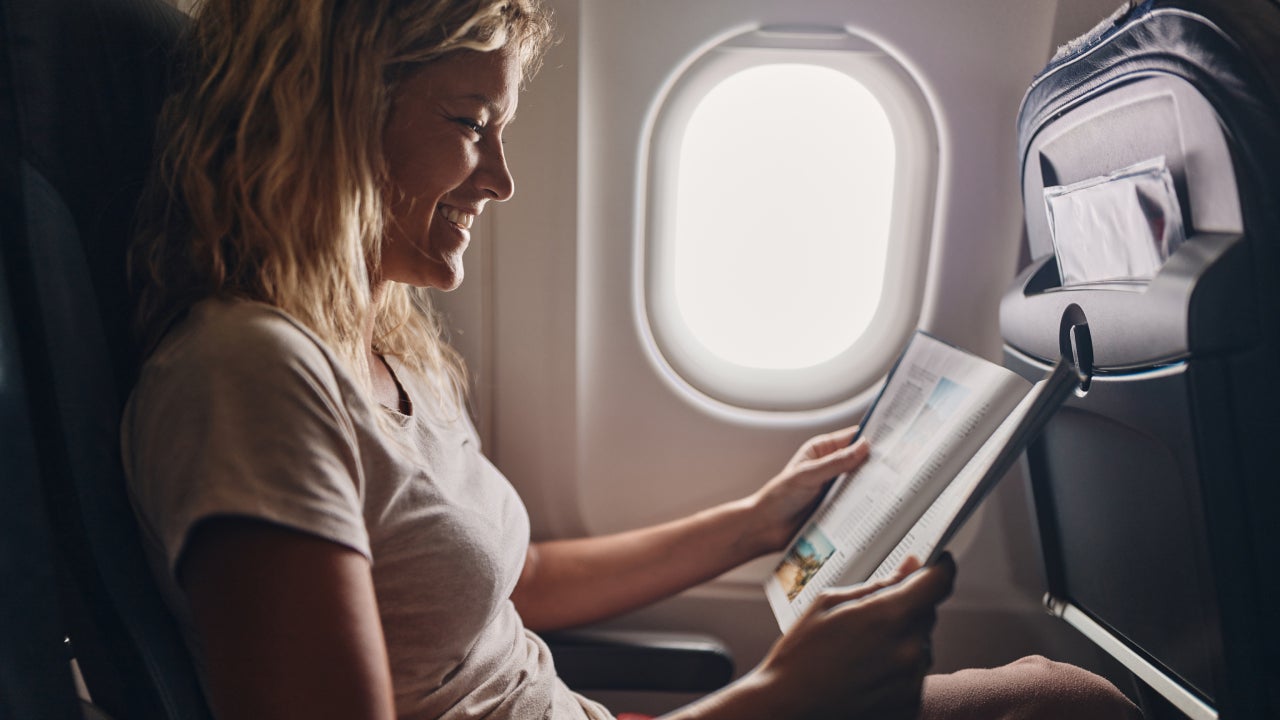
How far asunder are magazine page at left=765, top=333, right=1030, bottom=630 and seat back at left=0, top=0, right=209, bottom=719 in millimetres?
788

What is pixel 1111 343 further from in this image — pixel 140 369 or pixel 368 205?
pixel 140 369

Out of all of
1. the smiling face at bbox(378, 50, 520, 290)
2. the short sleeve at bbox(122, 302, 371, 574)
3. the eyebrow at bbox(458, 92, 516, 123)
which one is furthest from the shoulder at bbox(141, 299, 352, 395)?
the eyebrow at bbox(458, 92, 516, 123)

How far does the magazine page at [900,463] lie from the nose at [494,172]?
64cm

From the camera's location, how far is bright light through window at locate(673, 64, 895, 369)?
60.0 inches

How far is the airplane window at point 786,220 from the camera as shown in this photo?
148 centimetres

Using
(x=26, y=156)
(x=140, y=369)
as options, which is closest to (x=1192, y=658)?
(x=140, y=369)

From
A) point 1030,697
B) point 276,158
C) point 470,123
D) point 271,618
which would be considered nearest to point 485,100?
point 470,123

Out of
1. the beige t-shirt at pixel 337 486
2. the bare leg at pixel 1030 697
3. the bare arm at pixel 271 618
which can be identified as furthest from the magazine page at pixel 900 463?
the bare arm at pixel 271 618

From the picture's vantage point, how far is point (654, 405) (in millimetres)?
1571

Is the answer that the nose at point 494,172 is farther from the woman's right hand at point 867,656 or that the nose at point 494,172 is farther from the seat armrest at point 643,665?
the seat armrest at point 643,665

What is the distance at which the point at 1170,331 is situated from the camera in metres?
0.74

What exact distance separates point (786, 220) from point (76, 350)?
1181 mm

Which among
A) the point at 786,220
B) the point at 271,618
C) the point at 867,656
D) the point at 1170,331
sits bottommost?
the point at 867,656

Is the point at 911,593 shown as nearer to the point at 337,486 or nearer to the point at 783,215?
the point at 337,486
